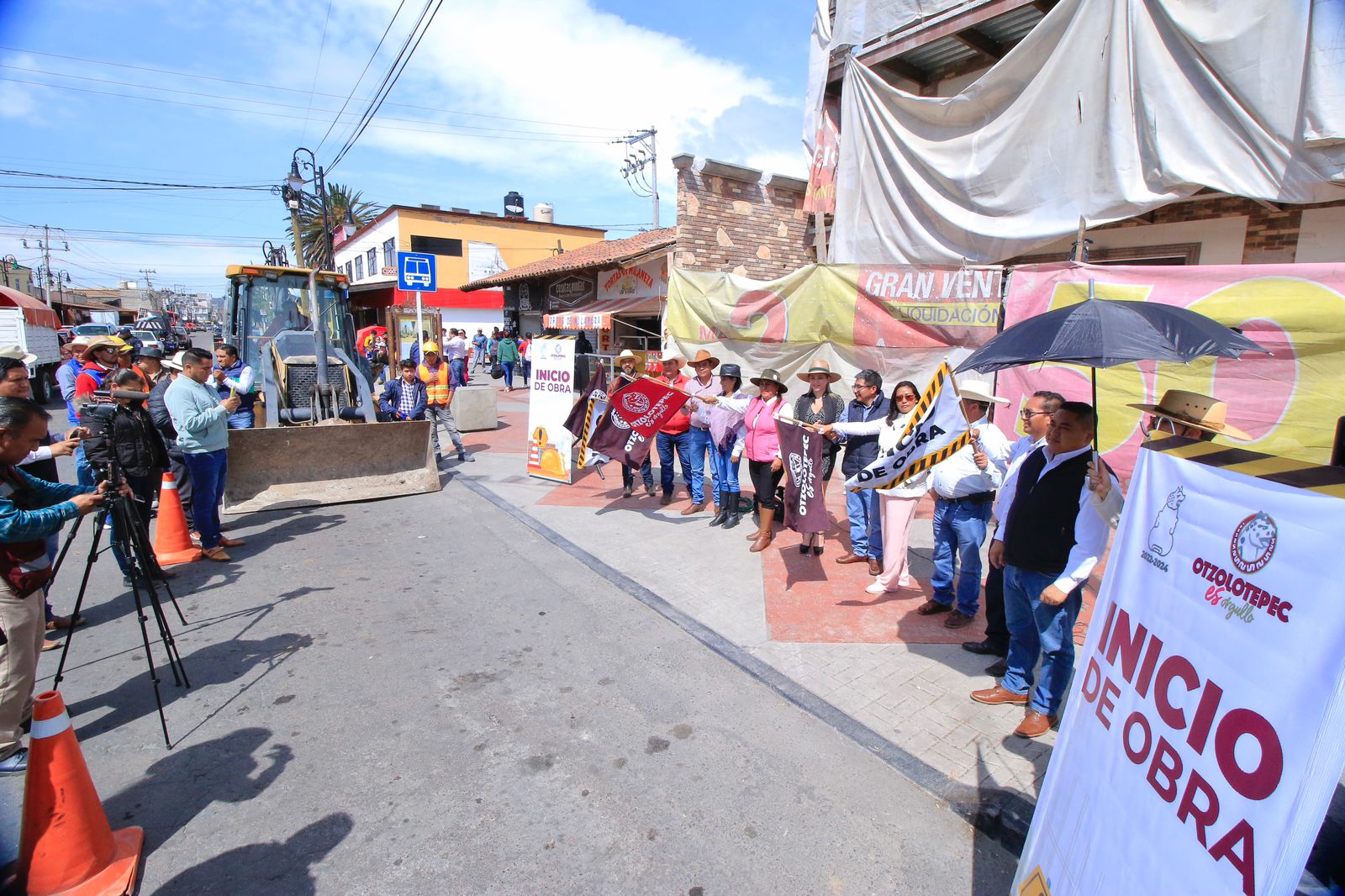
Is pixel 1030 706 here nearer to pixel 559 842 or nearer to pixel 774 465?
pixel 559 842

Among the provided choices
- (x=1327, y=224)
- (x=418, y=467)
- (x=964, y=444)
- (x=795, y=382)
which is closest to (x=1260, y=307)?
(x=1327, y=224)

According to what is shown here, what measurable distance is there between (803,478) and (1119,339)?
2925mm

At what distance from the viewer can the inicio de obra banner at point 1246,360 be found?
17.4ft

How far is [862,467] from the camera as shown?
19.6 feet

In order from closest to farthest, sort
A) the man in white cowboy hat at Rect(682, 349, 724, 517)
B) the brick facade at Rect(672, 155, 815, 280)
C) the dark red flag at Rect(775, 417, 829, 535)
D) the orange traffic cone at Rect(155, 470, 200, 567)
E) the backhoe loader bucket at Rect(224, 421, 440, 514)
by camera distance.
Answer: the dark red flag at Rect(775, 417, 829, 535) < the orange traffic cone at Rect(155, 470, 200, 567) < the man in white cowboy hat at Rect(682, 349, 724, 517) < the backhoe loader bucket at Rect(224, 421, 440, 514) < the brick facade at Rect(672, 155, 815, 280)

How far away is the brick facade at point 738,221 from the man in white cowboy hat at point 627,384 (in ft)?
15.6

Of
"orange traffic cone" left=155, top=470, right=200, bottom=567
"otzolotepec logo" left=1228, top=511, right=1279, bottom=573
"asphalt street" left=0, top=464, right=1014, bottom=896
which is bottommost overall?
"asphalt street" left=0, top=464, right=1014, bottom=896

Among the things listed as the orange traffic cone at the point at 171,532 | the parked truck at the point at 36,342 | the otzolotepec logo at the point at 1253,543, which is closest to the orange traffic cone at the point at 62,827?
the otzolotepec logo at the point at 1253,543

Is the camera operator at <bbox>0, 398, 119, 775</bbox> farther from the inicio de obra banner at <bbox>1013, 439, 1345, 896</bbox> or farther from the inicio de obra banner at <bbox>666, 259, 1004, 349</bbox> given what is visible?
the inicio de obra banner at <bbox>666, 259, 1004, 349</bbox>

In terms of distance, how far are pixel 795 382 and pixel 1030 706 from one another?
6320 mm

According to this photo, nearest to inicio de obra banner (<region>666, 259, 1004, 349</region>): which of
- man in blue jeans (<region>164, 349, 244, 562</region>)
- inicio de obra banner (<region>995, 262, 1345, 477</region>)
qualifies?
inicio de obra banner (<region>995, 262, 1345, 477</region>)

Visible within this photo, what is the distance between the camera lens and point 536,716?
151 inches

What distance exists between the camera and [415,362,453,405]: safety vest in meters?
10.3

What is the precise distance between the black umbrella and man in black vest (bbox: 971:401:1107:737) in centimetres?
27
